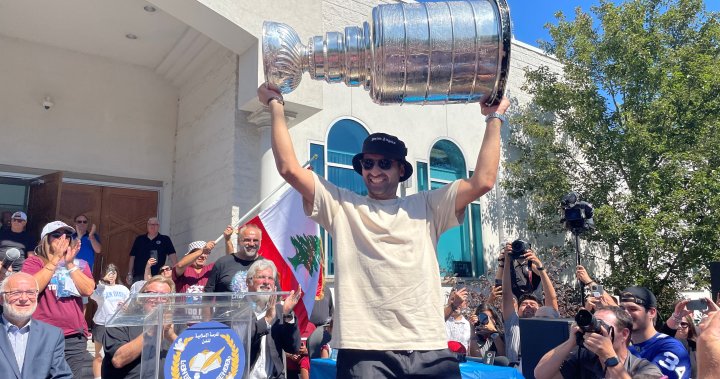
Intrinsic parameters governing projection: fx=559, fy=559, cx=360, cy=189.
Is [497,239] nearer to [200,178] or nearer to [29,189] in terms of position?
[200,178]

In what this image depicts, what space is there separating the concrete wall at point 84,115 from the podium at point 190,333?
8150 millimetres

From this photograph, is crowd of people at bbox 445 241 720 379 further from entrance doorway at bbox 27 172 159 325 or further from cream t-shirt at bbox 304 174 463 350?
entrance doorway at bbox 27 172 159 325

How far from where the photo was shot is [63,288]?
4969mm

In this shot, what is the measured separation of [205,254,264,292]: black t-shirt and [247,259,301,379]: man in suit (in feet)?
2.73

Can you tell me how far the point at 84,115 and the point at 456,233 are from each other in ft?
25.3

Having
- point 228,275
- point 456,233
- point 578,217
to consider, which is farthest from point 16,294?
point 456,233

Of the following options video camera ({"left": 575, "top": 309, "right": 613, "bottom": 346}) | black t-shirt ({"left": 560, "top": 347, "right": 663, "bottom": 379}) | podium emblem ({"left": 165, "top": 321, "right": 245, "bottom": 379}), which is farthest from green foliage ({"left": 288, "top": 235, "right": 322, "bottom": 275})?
podium emblem ({"left": 165, "top": 321, "right": 245, "bottom": 379})

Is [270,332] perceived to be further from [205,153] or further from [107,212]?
[107,212]

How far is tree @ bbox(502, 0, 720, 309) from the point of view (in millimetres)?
11336

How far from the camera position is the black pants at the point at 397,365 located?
2203 millimetres

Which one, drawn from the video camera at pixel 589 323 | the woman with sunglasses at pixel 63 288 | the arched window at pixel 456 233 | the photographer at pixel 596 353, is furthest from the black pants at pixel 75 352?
the arched window at pixel 456 233

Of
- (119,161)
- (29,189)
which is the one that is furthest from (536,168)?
(29,189)

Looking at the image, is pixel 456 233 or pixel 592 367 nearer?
pixel 592 367

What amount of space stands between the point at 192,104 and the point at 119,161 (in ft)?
5.41
